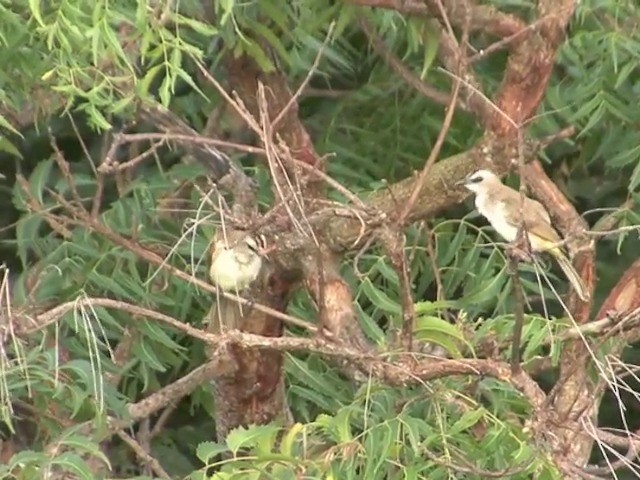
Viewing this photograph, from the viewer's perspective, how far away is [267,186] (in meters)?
3.66

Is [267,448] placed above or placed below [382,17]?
below

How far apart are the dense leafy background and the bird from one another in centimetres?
9

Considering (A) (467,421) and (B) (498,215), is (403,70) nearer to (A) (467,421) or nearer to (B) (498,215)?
(B) (498,215)

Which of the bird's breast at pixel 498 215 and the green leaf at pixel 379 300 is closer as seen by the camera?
the green leaf at pixel 379 300

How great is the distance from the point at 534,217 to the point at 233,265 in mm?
732

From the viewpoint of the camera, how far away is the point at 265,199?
3.60m

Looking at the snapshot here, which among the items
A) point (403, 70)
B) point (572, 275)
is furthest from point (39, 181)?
point (572, 275)

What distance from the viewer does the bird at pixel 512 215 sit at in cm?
323

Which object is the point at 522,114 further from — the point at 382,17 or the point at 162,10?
the point at 162,10

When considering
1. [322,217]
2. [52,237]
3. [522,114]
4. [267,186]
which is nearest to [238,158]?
[267,186]

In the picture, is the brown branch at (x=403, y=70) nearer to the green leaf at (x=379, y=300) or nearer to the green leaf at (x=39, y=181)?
the green leaf at (x=379, y=300)

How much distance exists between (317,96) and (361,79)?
164 mm

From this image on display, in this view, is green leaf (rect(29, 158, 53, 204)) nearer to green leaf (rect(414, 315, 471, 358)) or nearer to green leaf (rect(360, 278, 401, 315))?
green leaf (rect(360, 278, 401, 315))

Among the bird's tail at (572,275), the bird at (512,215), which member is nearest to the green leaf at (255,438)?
the bird at (512,215)
